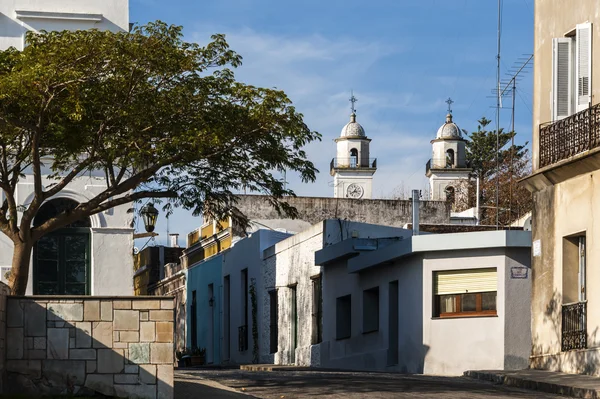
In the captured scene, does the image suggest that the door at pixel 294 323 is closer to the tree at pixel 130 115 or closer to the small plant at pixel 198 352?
the small plant at pixel 198 352

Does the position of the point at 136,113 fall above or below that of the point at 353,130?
below

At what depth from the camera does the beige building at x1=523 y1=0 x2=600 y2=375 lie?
17859mm

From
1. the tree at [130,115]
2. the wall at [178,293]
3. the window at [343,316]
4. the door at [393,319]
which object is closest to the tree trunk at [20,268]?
the tree at [130,115]

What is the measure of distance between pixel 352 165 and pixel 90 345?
90561 millimetres

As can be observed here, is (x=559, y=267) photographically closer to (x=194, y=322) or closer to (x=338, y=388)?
(x=338, y=388)

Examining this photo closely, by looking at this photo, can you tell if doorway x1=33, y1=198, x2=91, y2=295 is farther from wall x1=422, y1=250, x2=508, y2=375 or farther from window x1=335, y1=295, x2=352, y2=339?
window x1=335, y1=295, x2=352, y2=339

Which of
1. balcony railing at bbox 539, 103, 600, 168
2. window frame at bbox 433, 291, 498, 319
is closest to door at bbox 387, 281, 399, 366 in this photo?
window frame at bbox 433, 291, 498, 319

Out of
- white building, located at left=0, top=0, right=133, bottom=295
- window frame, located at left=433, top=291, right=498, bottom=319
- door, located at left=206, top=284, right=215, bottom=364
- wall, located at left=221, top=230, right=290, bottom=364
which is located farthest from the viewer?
door, located at left=206, top=284, right=215, bottom=364

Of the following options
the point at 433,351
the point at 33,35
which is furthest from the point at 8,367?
the point at 433,351

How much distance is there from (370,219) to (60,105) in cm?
2956

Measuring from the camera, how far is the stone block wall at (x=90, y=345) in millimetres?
13086

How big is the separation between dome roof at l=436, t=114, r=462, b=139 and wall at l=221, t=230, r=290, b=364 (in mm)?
65284

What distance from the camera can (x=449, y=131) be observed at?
336 feet

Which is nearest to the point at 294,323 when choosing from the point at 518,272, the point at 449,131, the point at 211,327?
the point at 211,327
